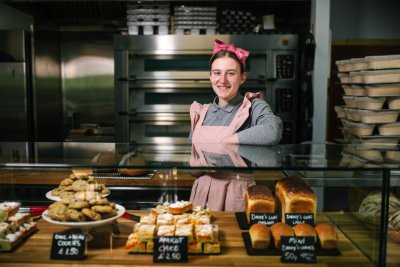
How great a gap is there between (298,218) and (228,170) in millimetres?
308

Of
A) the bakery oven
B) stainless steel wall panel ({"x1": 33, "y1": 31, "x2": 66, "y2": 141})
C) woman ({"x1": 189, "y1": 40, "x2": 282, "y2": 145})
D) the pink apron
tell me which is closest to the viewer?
the pink apron

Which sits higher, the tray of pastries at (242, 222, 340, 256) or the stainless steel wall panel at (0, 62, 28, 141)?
the stainless steel wall panel at (0, 62, 28, 141)

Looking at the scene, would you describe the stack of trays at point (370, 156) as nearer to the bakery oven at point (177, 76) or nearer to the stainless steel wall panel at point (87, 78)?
the bakery oven at point (177, 76)

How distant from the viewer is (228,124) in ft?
7.43

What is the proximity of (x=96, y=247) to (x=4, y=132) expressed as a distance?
10.5 feet

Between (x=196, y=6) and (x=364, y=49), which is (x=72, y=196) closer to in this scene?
(x=196, y=6)

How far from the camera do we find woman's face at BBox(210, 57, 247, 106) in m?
2.20

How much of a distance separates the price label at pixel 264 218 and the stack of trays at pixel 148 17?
264 cm

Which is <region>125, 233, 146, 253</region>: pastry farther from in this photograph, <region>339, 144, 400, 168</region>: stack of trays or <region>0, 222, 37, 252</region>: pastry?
<region>339, 144, 400, 168</region>: stack of trays

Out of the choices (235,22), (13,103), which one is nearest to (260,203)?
(235,22)

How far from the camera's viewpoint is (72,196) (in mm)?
1450

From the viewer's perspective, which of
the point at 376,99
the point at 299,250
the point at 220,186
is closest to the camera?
the point at 299,250

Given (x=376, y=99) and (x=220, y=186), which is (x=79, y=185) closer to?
(x=220, y=186)

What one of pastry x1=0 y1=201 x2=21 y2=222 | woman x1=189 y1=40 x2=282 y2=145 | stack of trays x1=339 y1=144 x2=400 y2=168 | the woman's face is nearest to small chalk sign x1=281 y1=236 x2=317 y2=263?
stack of trays x1=339 y1=144 x2=400 y2=168
